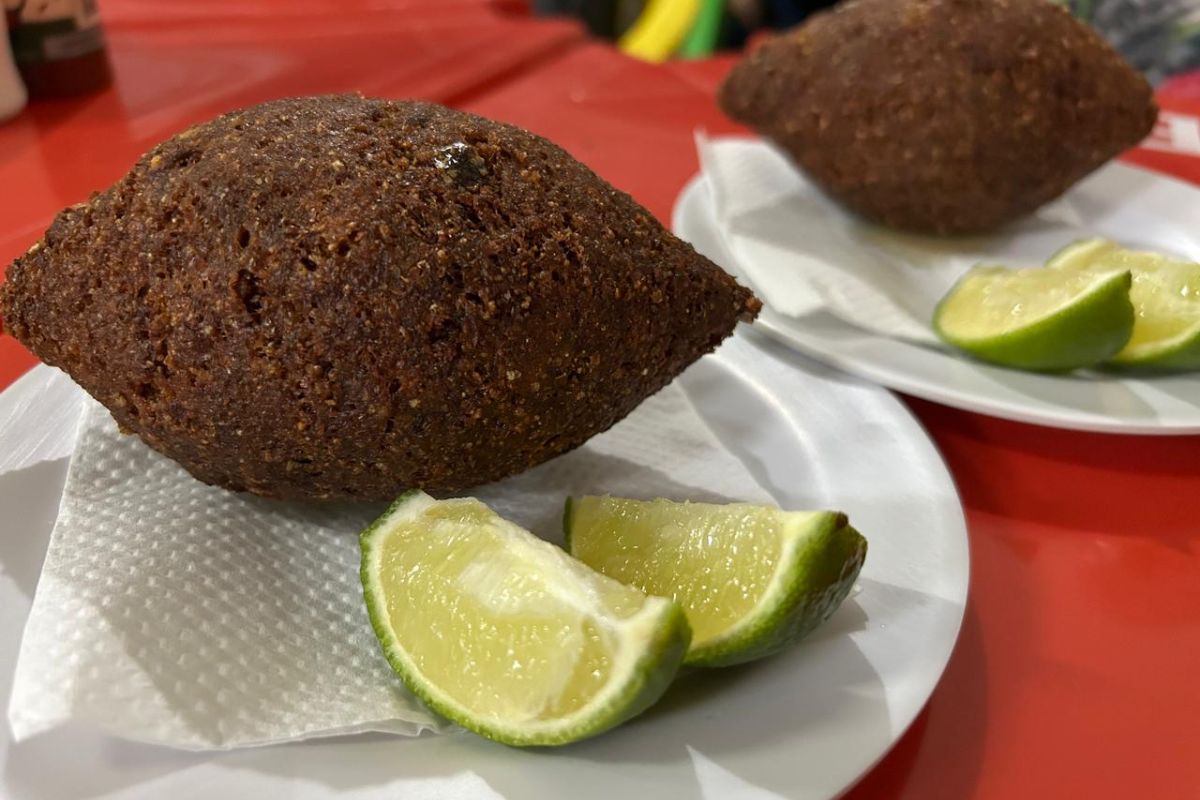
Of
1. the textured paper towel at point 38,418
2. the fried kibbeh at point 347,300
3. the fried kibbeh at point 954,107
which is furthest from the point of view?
the fried kibbeh at point 954,107

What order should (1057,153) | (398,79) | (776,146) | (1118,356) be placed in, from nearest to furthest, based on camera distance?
(1118,356) < (1057,153) < (776,146) < (398,79)

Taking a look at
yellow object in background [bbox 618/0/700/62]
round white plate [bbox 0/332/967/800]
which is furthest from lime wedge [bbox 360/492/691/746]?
yellow object in background [bbox 618/0/700/62]

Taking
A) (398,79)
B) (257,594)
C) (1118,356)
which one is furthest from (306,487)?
(398,79)

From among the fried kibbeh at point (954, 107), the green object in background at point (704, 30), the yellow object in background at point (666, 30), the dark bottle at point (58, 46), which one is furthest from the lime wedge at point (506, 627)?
the green object in background at point (704, 30)

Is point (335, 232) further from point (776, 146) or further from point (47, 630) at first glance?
point (776, 146)

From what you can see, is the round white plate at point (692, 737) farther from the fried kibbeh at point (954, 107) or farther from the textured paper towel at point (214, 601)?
the fried kibbeh at point (954, 107)

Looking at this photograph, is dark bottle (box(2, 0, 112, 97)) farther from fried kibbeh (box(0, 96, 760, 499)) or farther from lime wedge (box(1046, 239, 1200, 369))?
lime wedge (box(1046, 239, 1200, 369))

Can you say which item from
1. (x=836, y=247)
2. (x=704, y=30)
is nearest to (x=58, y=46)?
(x=836, y=247)
